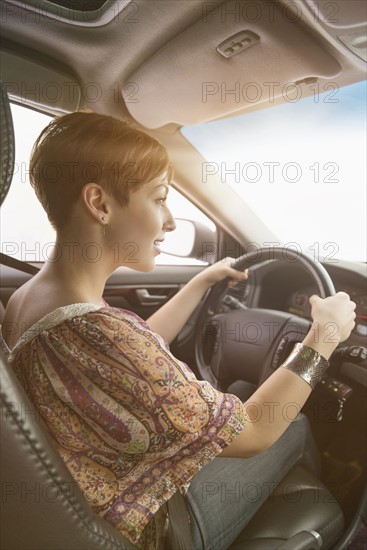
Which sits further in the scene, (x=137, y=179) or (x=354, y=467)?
(x=354, y=467)

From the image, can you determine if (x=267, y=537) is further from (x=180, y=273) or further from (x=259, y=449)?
(x=180, y=273)

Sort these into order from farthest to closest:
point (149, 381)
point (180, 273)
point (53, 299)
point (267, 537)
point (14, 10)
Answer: point (180, 273)
point (14, 10)
point (267, 537)
point (53, 299)
point (149, 381)

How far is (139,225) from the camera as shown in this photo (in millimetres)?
1034

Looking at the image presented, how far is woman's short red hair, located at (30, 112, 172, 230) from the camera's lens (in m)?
0.97

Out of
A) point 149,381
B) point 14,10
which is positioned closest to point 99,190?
point 149,381

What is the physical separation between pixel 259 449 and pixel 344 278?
93 cm

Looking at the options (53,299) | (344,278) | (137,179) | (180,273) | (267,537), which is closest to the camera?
(53,299)

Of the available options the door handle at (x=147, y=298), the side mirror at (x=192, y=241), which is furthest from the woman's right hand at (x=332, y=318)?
the door handle at (x=147, y=298)

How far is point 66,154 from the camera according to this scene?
0.97 metres

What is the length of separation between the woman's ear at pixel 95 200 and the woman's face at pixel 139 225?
0.07ft

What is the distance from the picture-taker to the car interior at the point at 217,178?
25.7 inches

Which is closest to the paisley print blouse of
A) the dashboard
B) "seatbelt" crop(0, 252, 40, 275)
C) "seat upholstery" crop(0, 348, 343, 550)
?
"seat upholstery" crop(0, 348, 343, 550)

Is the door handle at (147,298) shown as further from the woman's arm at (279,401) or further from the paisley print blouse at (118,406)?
the paisley print blouse at (118,406)

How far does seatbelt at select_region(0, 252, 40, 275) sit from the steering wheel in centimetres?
75
